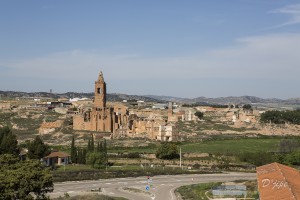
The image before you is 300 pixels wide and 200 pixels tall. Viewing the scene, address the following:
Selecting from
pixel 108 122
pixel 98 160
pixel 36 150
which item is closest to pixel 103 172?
pixel 98 160

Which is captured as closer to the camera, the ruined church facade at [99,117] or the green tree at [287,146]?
the green tree at [287,146]

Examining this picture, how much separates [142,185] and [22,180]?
2276 centimetres

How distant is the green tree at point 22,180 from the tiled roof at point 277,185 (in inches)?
542

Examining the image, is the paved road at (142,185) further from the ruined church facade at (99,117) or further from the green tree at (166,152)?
the ruined church facade at (99,117)

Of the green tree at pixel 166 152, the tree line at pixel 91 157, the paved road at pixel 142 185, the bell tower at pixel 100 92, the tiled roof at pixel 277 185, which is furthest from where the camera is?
the bell tower at pixel 100 92

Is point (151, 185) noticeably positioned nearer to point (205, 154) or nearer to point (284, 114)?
point (205, 154)

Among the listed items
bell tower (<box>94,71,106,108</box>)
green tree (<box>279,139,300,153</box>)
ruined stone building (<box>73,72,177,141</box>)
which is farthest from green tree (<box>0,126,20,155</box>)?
bell tower (<box>94,71,106,108</box>)

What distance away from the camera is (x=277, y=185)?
28984mm

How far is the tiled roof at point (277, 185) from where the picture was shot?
26.0 metres

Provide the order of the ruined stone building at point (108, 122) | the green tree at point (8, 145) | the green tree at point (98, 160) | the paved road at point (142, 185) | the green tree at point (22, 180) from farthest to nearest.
Result: the ruined stone building at point (108, 122), the green tree at point (98, 160), the green tree at point (8, 145), the paved road at point (142, 185), the green tree at point (22, 180)

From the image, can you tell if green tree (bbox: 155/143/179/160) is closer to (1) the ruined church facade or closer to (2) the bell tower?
(1) the ruined church facade

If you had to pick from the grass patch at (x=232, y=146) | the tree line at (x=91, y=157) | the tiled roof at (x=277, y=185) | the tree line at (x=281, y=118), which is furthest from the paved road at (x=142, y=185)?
the tree line at (x=281, y=118)

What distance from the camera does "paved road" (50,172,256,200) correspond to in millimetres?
42656

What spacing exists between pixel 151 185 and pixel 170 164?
60.4 feet
